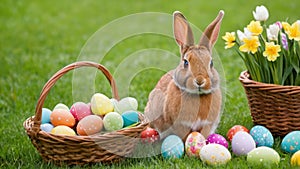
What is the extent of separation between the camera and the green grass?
10.7 feet

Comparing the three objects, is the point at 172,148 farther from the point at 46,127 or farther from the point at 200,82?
the point at 46,127

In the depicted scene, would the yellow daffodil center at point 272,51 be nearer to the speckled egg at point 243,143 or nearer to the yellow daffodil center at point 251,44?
the yellow daffodil center at point 251,44

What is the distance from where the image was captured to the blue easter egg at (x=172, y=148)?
3.04m

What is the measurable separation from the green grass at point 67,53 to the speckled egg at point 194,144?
0.22 feet

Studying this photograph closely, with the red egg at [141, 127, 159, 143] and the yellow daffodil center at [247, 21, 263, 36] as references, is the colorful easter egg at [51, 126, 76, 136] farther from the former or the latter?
the yellow daffodil center at [247, 21, 263, 36]

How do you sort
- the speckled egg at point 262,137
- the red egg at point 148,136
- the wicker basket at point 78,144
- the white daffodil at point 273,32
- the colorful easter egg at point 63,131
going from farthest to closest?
the white daffodil at point 273,32
the red egg at point 148,136
the speckled egg at point 262,137
the colorful easter egg at point 63,131
the wicker basket at point 78,144

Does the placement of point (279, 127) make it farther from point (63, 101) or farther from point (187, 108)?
point (63, 101)

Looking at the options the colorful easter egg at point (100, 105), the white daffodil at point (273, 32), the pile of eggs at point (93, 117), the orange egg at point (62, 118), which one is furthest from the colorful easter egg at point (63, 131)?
the white daffodil at point (273, 32)

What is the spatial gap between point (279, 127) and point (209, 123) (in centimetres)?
47

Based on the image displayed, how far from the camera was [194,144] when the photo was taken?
3041mm

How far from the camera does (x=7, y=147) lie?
3.25m

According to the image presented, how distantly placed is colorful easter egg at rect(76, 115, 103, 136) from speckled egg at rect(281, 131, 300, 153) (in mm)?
1066

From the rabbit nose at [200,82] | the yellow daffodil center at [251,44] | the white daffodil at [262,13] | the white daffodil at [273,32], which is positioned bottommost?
the rabbit nose at [200,82]

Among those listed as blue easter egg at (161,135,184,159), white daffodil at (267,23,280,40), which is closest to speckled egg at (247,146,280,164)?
blue easter egg at (161,135,184,159)
